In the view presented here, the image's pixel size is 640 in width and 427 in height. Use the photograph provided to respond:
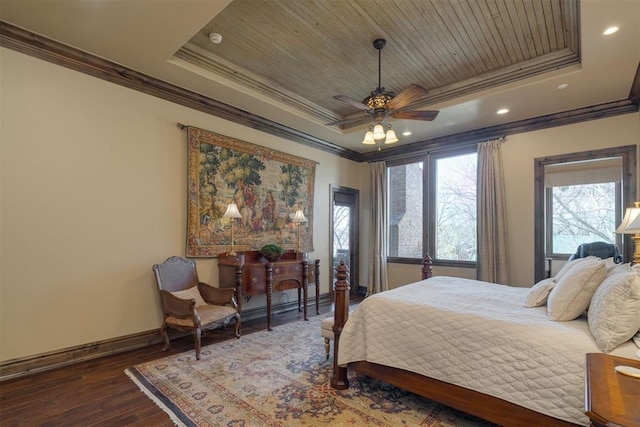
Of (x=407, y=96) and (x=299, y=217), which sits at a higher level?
(x=407, y=96)

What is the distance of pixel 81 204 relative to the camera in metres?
3.10

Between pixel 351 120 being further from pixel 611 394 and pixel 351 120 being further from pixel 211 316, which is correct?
pixel 611 394

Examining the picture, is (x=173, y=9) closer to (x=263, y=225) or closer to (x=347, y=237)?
(x=263, y=225)

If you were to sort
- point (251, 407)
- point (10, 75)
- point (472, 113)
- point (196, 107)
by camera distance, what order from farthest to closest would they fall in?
point (472, 113) < point (196, 107) < point (10, 75) < point (251, 407)

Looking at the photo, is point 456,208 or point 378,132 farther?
point 456,208

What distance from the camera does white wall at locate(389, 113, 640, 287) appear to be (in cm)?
430

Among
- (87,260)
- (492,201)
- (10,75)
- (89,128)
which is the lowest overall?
(87,260)

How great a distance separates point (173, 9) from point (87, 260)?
243 cm

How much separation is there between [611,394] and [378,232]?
16.9 ft

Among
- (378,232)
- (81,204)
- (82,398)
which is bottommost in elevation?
(82,398)

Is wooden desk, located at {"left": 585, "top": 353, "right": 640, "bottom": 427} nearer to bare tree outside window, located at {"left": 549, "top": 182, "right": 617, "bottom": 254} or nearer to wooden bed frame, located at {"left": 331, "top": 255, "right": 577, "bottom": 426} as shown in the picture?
wooden bed frame, located at {"left": 331, "top": 255, "right": 577, "bottom": 426}

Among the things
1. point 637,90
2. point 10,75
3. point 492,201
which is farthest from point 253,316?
point 637,90

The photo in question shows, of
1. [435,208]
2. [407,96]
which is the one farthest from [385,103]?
[435,208]

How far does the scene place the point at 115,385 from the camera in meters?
2.58
